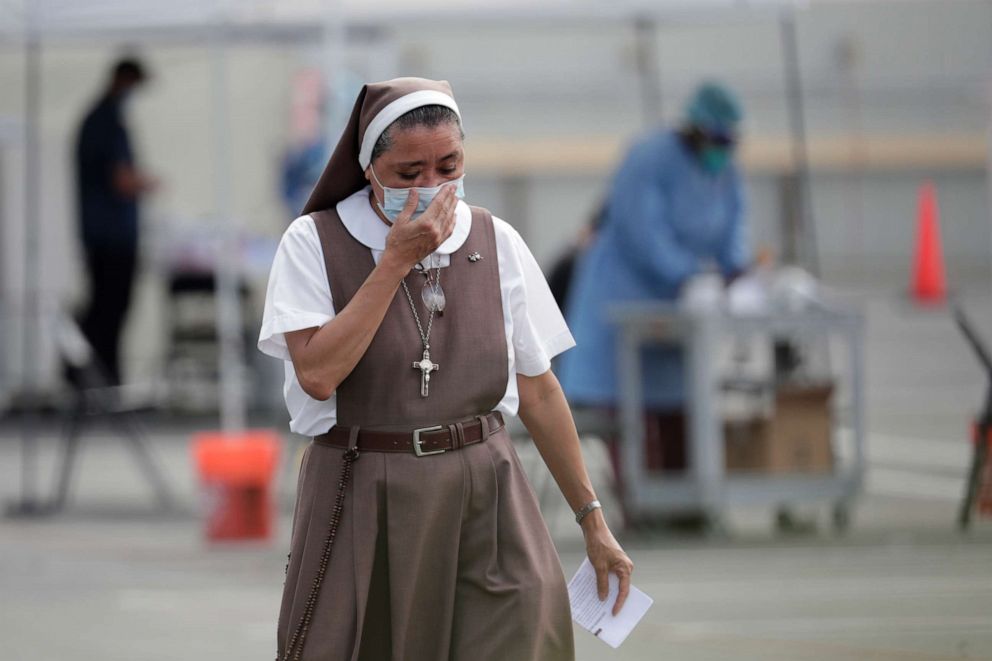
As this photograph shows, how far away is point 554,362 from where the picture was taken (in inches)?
377

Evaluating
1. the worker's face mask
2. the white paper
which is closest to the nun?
the white paper

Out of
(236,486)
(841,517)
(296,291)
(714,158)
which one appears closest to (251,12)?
(236,486)

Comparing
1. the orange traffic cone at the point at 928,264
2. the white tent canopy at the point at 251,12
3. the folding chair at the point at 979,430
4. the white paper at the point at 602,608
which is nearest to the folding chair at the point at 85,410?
the white tent canopy at the point at 251,12

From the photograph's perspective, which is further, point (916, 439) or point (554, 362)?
point (916, 439)

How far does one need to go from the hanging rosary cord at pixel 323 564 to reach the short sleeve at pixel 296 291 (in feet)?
0.71

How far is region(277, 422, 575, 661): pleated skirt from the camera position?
3.10 metres

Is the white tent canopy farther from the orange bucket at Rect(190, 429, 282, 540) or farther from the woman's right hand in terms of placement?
the woman's right hand

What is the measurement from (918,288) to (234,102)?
38.1 ft

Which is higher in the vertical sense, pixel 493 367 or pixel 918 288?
pixel 918 288

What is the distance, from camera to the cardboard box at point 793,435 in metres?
8.27

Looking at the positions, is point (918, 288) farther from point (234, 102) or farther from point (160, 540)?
point (160, 540)

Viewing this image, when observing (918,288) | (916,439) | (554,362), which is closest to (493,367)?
(554,362)

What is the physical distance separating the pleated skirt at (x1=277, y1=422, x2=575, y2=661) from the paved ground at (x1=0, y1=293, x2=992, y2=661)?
283 cm

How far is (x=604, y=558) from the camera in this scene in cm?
334
